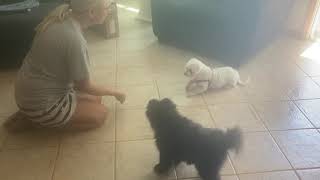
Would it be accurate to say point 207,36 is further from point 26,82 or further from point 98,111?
point 26,82

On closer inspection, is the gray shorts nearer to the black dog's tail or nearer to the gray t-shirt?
the gray t-shirt

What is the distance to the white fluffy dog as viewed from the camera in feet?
6.93

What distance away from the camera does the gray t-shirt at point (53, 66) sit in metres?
1.60

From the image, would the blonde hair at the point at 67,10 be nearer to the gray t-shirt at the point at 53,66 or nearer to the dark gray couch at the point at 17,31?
the gray t-shirt at the point at 53,66

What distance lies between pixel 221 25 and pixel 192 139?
1.20 m

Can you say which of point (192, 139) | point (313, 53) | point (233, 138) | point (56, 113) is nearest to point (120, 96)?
point (56, 113)

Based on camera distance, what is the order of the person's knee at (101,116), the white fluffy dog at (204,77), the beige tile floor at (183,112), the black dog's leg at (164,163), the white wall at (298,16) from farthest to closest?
the white wall at (298,16) < the white fluffy dog at (204,77) < the person's knee at (101,116) < the beige tile floor at (183,112) < the black dog's leg at (164,163)

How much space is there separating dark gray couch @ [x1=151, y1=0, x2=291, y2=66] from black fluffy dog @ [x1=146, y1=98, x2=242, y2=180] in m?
1.09

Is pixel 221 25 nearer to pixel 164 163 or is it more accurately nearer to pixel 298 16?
pixel 298 16

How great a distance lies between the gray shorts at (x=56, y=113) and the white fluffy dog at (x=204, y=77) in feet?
2.32

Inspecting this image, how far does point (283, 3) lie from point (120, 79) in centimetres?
128

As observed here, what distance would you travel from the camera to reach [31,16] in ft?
7.59

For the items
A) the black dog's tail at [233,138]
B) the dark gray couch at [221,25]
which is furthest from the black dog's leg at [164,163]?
the dark gray couch at [221,25]

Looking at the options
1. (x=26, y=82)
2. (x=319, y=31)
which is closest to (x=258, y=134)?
(x=26, y=82)
